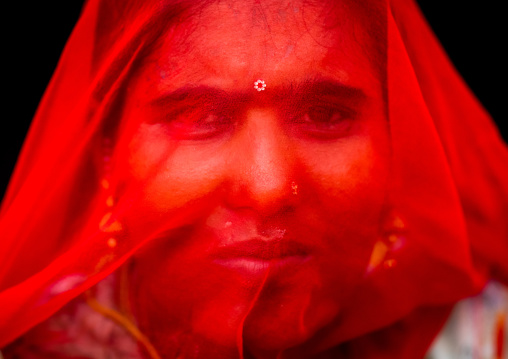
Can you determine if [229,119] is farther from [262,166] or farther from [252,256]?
[252,256]

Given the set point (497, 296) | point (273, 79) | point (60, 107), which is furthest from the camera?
point (497, 296)

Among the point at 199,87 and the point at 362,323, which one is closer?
the point at 199,87

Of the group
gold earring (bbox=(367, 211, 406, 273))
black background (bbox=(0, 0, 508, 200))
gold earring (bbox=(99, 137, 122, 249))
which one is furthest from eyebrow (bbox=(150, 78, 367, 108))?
black background (bbox=(0, 0, 508, 200))

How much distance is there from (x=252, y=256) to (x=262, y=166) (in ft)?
0.47

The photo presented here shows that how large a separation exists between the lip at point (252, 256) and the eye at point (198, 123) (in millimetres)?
180

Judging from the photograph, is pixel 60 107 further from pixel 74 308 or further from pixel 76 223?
pixel 74 308

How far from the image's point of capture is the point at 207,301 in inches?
31.2

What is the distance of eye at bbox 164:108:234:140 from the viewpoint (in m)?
0.77

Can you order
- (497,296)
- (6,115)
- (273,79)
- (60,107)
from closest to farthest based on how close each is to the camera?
(273,79), (60,107), (497,296), (6,115)

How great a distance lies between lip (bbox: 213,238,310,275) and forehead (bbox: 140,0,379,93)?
0.81 ft

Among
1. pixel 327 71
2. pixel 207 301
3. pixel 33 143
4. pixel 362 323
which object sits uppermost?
pixel 327 71

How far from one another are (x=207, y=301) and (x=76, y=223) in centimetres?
26

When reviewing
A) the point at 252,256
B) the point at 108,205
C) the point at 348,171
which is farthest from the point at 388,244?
the point at 108,205

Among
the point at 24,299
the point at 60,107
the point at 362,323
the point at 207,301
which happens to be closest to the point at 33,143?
the point at 60,107
